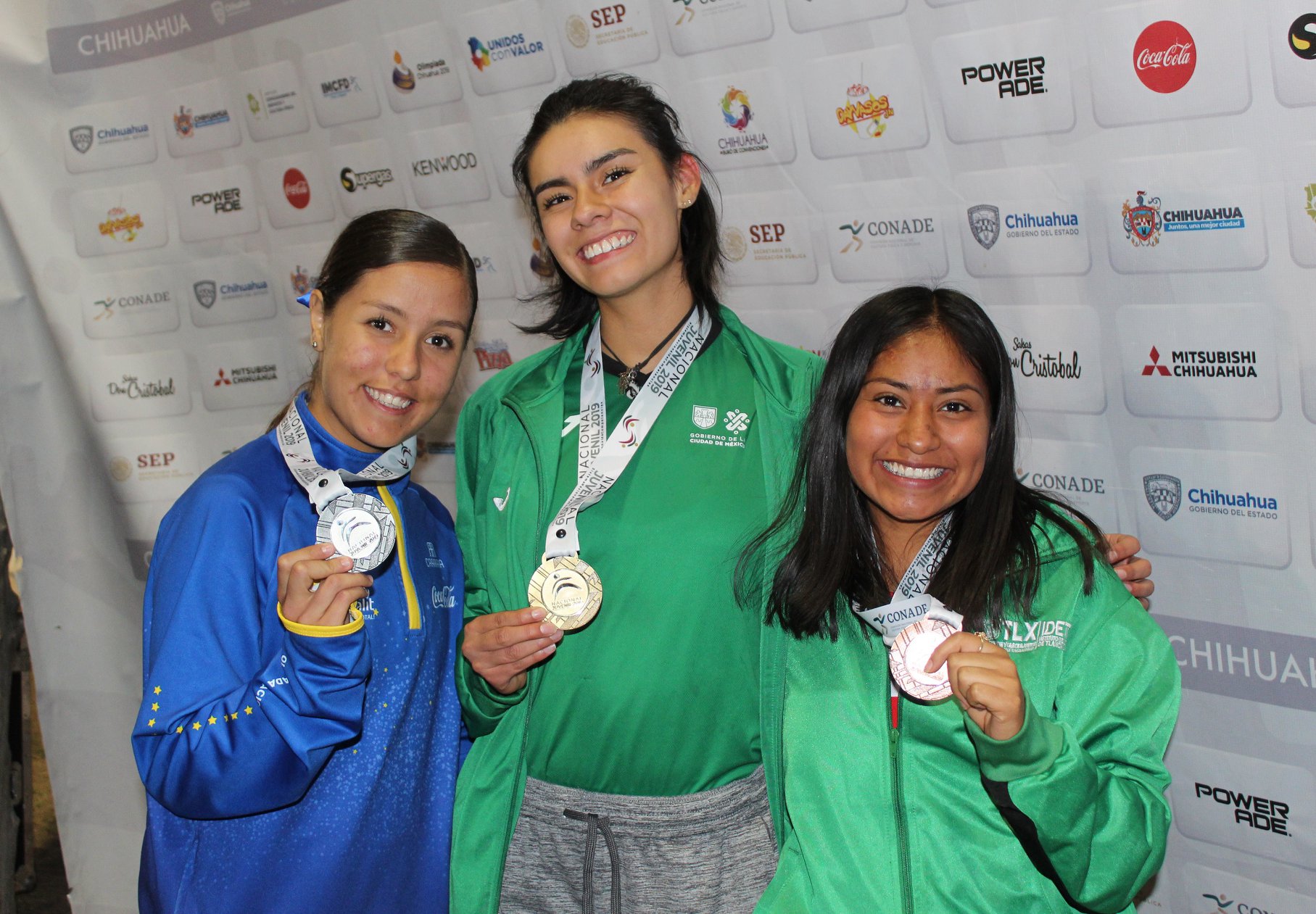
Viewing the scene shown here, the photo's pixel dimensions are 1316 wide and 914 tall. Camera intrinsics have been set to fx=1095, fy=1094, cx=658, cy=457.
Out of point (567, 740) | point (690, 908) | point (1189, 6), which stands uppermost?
point (1189, 6)

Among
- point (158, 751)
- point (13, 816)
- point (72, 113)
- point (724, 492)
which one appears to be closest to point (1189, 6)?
point (724, 492)

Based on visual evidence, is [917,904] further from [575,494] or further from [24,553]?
[24,553]

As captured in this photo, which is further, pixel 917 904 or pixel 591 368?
pixel 591 368

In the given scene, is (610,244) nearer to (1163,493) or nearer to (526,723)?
(526,723)

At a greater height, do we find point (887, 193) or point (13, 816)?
point (887, 193)

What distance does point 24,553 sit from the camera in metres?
4.62

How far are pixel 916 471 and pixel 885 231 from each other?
1.31 metres

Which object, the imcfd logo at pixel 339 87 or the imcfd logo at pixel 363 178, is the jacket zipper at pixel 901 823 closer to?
the imcfd logo at pixel 363 178

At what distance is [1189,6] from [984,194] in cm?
62

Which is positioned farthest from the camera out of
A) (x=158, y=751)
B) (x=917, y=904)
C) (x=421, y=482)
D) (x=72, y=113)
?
(x=72, y=113)

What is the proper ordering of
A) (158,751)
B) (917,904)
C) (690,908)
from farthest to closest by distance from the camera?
(690,908)
(158,751)
(917,904)

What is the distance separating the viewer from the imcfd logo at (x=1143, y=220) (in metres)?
2.64

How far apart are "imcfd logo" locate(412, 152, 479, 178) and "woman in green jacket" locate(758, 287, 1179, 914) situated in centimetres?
218

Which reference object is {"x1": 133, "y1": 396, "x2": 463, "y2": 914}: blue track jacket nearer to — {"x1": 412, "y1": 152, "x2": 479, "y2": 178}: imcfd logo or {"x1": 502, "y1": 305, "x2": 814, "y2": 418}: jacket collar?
{"x1": 502, "y1": 305, "x2": 814, "y2": 418}: jacket collar
